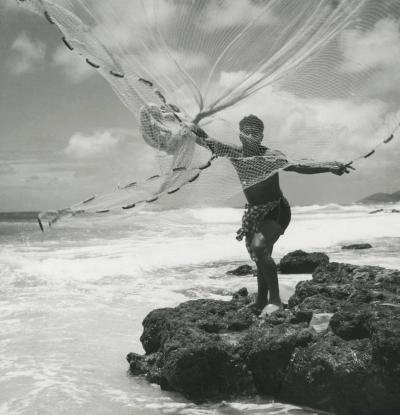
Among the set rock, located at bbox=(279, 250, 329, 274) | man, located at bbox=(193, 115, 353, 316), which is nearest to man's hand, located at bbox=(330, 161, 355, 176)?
man, located at bbox=(193, 115, 353, 316)

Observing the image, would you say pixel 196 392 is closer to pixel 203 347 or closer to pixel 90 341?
pixel 203 347

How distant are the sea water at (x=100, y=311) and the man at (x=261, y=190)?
81 cm

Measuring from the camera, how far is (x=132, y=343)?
4969 millimetres

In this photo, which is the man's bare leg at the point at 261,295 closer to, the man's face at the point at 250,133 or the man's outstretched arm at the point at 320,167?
the man's outstretched arm at the point at 320,167

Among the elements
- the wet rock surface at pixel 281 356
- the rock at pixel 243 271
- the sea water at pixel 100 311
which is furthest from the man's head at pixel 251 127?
Answer: the rock at pixel 243 271

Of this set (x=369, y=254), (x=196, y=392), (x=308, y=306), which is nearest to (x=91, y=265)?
(x=369, y=254)

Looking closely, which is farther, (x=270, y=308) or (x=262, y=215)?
(x=262, y=215)

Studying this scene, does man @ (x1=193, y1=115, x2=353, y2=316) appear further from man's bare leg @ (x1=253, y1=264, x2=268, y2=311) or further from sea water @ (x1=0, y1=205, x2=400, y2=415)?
sea water @ (x1=0, y1=205, x2=400, y2=415)

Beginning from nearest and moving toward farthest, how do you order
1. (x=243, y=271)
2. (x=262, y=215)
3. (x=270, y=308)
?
(x=270, y=308) → (x=262, y=215) → (x=243, y=271)

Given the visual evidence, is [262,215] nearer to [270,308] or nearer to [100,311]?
[270,308]

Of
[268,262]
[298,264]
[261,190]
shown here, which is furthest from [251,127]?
[298,264]

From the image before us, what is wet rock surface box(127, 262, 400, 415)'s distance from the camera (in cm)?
311

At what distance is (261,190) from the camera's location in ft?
15.8

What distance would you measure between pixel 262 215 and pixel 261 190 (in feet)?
0.77
